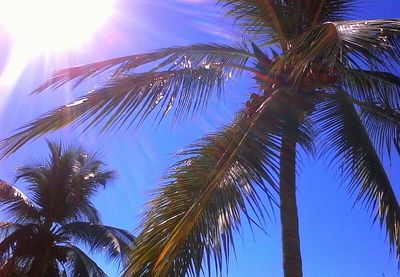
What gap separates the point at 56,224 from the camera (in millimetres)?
18750

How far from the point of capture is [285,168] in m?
7.41

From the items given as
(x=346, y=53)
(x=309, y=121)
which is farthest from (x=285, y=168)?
(x=346, y=53)

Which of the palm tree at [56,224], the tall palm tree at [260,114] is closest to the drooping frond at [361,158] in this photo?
the tall palm tree at [260,114]

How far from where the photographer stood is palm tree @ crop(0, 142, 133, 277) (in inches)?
696

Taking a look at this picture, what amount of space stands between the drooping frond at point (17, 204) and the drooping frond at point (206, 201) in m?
12.6

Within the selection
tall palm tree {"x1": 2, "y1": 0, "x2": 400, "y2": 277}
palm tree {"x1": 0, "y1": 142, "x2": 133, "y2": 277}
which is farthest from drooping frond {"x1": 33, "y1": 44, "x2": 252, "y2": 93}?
palm tree {"x1": 0, "y1": 142, "x2": 133, "y2": 277}

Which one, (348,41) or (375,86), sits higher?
(375,86)

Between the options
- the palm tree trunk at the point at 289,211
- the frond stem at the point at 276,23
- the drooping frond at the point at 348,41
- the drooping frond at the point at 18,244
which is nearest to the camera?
the drooping frond at the point at 348,41

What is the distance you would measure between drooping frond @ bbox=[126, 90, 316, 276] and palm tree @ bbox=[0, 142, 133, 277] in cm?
1143

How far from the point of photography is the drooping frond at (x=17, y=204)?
18375 millimetres

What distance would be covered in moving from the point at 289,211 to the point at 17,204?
13.3 meters

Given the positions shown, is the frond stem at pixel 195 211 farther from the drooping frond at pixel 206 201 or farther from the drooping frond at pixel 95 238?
the drooping frond at pixel 95 238

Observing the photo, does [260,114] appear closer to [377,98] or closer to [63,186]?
[377,98]

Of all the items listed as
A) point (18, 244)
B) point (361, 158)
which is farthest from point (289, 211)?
point (18, 244)
